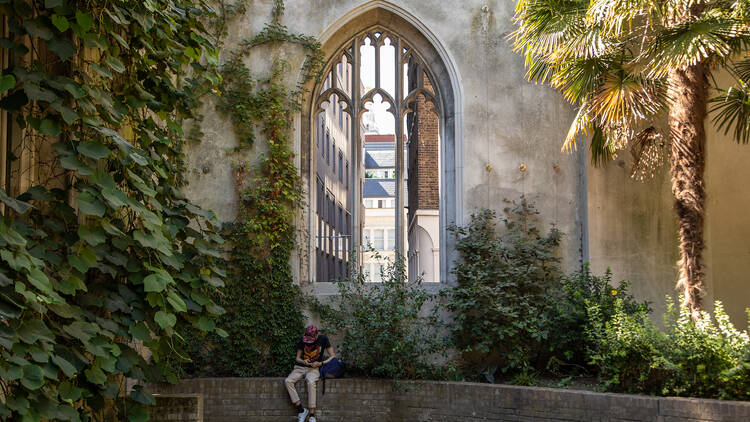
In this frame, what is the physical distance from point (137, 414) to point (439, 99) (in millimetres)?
7515

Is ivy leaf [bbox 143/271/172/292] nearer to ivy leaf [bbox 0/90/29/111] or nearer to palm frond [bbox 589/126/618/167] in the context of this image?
ivy leaf [bbox 0/90/29/111]

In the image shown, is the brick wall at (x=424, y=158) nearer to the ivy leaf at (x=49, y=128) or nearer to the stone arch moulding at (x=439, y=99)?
the stone arch moulding at (x=439, y=99)

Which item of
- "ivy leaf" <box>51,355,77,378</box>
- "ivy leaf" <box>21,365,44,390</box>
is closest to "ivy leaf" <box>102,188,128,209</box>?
"ivy leaf" <box>51,355,77,378</box>

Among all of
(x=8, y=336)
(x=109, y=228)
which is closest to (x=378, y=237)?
(x=109, y=228)

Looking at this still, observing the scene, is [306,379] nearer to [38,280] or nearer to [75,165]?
[75,165]

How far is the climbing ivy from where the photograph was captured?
10656 millimetres

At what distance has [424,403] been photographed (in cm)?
948

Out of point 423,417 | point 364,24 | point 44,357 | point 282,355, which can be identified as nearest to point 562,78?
point 364,24

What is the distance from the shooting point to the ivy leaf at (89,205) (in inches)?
179

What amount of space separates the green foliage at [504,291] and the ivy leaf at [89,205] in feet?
20.5

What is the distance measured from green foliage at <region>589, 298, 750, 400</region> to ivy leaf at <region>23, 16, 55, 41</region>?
6.50 metres

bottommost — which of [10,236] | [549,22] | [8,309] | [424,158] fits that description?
[8,309]

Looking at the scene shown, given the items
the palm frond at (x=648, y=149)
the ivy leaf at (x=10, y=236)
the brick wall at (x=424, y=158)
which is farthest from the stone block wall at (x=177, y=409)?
the brick wall at (x=424, y=158)

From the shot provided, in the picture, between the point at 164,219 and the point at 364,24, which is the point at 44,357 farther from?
the point at 364,24
